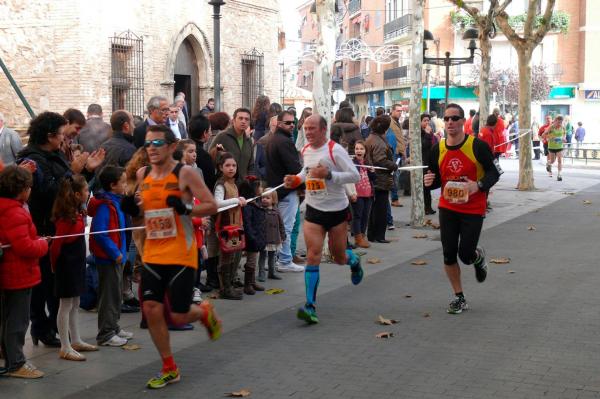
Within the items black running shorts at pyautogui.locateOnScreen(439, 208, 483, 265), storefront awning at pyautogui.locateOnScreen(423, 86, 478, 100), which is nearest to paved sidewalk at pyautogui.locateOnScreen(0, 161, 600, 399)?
black running shorts at pyautogui.locateOnScreen(439, 208, 483, 265)

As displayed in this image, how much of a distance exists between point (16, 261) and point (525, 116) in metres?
19.4

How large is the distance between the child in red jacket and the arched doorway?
55.3ft

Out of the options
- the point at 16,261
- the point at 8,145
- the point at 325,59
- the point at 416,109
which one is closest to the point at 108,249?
the point at 16,261

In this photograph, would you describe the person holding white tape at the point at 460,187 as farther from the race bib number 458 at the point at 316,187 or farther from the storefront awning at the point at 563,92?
the storefront awning at the point at 563,92

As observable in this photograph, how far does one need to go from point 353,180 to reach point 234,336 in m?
1.88

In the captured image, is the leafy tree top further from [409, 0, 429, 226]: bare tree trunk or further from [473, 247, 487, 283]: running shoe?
[473, 247, 487, 283]: running shoe

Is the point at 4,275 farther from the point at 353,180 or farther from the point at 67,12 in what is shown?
the point at 67,12

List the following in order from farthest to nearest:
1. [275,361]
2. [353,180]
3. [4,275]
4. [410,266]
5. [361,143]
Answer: [361,143]
[410,266]
[353,180]
[275,361]
[4,275]

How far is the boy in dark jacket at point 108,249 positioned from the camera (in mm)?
7883

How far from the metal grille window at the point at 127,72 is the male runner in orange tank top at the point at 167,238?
14432 mm

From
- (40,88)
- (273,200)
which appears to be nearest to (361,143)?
(273,200)

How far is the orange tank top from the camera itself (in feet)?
22.0

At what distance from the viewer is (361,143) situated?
555 inches

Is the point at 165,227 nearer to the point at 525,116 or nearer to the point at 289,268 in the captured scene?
the point at 289,268
